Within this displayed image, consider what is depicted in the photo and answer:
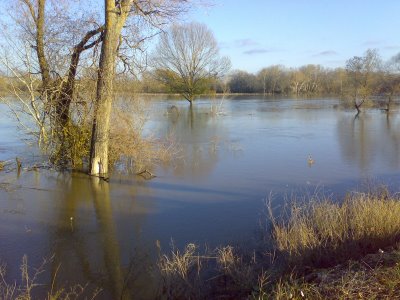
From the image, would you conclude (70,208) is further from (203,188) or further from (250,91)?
(250,91)

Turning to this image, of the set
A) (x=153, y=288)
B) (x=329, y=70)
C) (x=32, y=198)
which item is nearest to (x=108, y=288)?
(x=153, y=288)

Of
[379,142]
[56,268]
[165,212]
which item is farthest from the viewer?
[379,142]

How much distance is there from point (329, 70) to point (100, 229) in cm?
10021

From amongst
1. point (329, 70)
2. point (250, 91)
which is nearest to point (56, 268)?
point (250, 91)

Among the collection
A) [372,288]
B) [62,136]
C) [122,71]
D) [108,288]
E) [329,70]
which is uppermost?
[329,70]

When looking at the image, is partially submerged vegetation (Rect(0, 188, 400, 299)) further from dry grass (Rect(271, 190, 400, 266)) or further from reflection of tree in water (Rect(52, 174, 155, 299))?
reflection of tree in water (Rect(52, 174, 155, 299))

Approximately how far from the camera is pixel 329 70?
325 feet

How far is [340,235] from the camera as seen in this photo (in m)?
5.16

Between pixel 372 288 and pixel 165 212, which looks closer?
pixel 372 288

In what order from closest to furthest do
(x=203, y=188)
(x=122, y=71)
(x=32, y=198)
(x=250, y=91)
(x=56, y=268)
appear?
(x=56, y=268), (x=32, y=198), (x=203, y=188), (x=122, y=71), (x=250, y=91)

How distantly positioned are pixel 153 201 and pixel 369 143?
10170 millimetres

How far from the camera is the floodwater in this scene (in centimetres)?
550

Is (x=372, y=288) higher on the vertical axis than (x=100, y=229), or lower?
higher

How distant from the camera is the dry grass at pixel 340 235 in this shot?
491 centimetres
